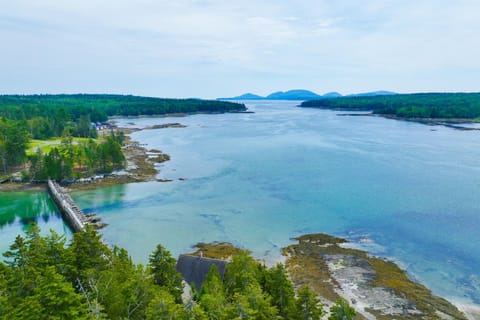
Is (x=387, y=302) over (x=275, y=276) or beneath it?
beneath

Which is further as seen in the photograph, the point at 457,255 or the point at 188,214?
the point at 188,214

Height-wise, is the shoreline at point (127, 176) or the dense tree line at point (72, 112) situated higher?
the dense tree line at point (72, 112)

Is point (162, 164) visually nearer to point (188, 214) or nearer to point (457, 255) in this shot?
point (188, 214)

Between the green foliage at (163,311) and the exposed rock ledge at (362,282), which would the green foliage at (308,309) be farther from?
the exposed rock ledge at (362,282)

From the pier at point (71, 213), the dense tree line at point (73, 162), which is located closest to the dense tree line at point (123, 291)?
the pier at point (71, 213)

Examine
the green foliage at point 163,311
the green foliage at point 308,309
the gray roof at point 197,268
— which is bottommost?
the gray roof at point 197,268

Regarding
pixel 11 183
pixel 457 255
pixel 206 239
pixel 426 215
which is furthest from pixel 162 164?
pixel 457 255

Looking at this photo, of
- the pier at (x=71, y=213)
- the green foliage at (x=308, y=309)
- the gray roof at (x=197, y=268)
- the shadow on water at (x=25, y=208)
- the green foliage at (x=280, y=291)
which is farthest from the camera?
the shadow on water at (x=25, y=208)
